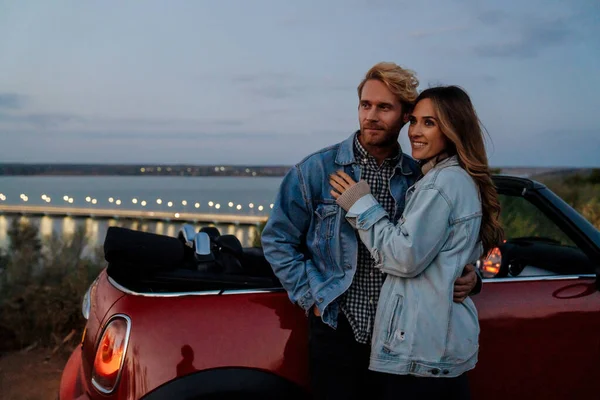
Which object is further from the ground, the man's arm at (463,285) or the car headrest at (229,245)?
the man's arm at (463,285)

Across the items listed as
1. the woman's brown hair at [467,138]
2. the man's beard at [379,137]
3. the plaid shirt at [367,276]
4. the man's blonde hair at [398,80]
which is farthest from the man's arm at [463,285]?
the man's blonde hair at [398,80]

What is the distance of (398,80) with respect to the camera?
2.22m

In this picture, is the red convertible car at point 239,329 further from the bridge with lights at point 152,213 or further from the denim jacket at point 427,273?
the bridge with lights at point 152,213

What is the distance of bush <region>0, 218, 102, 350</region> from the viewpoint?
5535 mm

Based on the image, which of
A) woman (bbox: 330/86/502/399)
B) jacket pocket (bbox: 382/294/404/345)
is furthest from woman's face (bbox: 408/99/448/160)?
jacket pocket (bbox: 382/294/404/345)

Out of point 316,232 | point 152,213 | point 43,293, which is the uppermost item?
point 316,232

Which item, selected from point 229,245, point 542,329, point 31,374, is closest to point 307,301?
point 229,245

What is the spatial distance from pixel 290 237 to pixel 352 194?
1.15 feet

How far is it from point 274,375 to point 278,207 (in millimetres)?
727

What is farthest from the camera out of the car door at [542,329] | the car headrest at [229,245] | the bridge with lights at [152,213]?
the bridge with lights at [152,213]

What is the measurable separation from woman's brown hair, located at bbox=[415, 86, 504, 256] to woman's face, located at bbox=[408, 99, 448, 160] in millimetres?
24

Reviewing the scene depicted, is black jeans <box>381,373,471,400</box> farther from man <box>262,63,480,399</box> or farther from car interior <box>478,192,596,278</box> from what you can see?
car interior <box>478,192,596,278</box>

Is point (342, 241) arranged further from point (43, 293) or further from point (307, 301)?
point (43, 293)

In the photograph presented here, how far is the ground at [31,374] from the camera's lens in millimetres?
4457
